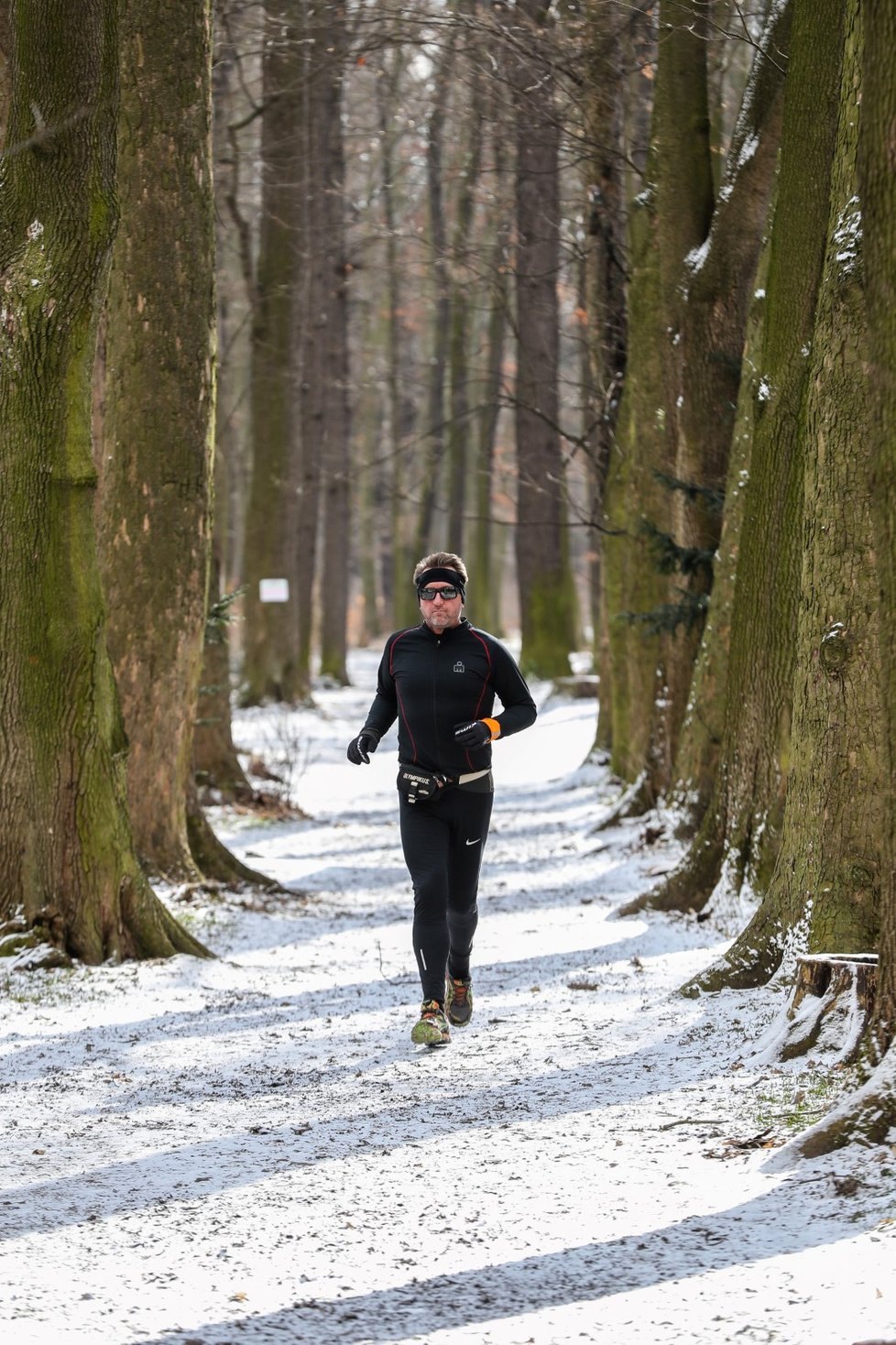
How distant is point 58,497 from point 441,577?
2236 millimetres

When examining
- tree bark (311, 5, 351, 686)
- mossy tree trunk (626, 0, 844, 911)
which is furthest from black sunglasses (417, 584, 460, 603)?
tree bark (311, 5, 351, 686)

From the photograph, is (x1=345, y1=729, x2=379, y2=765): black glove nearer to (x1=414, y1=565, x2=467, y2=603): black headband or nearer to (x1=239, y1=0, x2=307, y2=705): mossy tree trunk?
(x1=414, y1=565, x2=467, y2=603): black headband

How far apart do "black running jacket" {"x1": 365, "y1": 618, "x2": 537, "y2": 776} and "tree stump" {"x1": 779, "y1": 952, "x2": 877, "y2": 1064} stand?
5.85 feet

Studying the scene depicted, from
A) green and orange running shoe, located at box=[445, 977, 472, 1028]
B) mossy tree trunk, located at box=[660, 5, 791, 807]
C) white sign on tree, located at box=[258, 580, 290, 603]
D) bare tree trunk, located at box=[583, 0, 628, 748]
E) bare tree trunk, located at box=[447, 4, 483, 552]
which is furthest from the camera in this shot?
bare tree trunk, located at box=[447, 4, 483, 552]

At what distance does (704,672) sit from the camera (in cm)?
1091

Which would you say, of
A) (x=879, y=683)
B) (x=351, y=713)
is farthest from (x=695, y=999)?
(x=351, y=713)

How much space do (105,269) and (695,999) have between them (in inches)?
185

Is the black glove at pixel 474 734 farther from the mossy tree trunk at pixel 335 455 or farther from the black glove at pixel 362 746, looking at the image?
the mossy tree trunk at pixel 335 455

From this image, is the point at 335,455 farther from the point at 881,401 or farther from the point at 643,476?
the point at 881,401

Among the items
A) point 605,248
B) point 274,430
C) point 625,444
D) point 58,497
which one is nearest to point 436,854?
point 58,497

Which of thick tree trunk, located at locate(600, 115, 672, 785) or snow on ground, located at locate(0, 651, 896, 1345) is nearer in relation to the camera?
snow on ground, located at locate(0, 651, 896, 1345)

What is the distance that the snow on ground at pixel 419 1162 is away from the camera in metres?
3.90

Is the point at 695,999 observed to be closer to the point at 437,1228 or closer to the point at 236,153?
the point at 437,1228

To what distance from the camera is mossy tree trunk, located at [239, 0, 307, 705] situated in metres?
22.7
